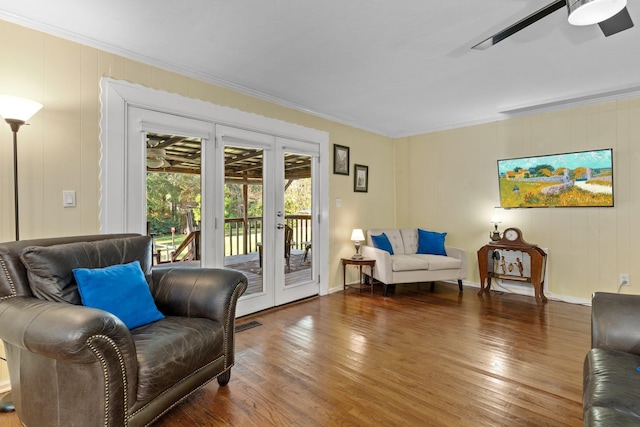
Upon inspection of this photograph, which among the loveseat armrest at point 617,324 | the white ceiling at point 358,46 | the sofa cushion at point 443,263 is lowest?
the sofa cushion at point 443,263

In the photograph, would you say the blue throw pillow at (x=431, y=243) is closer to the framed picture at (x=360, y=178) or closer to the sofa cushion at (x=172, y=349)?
the framed picture at (x=360, y=178)

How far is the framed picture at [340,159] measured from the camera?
4449 mm

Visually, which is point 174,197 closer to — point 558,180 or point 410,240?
point 410,240

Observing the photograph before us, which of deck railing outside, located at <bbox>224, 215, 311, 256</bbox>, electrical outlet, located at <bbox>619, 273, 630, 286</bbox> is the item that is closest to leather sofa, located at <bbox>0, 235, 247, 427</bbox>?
deck railing outside, located at <bbox>224, 215, 311, 256</bbox>

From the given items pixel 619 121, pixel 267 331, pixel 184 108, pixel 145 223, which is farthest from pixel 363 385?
pixel 619 121

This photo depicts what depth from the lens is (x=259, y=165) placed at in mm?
3604

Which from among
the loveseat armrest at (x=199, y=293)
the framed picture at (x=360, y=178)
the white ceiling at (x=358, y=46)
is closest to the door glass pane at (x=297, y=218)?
the white ceiling at (x=358, y=46)

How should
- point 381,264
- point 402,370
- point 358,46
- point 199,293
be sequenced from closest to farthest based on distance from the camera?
point 199,293
point 402,370
point 358,46
point 381,264

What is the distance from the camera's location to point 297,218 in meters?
4.02

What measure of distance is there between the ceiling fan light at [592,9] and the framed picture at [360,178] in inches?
129

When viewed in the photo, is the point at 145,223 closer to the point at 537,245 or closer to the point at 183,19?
the point at 183,19

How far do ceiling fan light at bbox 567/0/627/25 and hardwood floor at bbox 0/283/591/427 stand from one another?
1.99 m

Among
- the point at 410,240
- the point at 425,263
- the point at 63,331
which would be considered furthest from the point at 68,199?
the point at 410,240

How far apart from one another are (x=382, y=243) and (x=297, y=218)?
1286 mm
